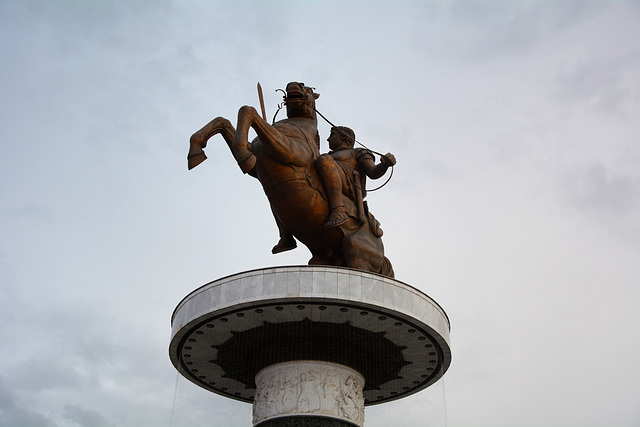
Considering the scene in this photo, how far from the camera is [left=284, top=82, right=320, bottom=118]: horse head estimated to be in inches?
856

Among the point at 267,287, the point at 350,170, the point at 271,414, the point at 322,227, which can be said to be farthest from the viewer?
the point at 350,170

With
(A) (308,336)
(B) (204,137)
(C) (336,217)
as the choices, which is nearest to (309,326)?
(A) (308,336)

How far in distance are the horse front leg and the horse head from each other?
2.40 m

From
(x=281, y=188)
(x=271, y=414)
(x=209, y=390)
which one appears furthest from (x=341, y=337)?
(x=209, y=390)

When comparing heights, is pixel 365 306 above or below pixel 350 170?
below

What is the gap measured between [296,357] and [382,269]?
11.0ft

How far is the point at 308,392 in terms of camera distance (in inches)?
751

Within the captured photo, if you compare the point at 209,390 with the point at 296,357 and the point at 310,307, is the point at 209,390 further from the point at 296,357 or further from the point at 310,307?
the point at 310,307

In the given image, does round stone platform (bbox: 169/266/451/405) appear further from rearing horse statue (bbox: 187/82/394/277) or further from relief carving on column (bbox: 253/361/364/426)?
rearing horse statue (bbox: 187/82/394/277)

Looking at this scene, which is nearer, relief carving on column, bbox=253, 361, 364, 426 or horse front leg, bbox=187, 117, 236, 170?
horse front leg, bbox=187, 117, 236, 170

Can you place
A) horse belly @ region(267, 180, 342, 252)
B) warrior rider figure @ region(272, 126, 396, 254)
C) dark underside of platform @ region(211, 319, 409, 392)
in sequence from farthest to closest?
1. warrior rider figure @ region(272, 126, 396, 254)
2. horse belly @ region(267, 180, 342, 252)
3. dark underside of platform @ region(211, 319, 409, 392)

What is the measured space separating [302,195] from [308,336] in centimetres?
Result: 356

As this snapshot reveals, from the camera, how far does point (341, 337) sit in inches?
770

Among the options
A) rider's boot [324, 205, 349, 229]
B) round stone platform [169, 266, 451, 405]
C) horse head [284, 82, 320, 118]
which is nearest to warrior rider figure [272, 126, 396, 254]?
rider's boot [324, 205, 349, 229]
